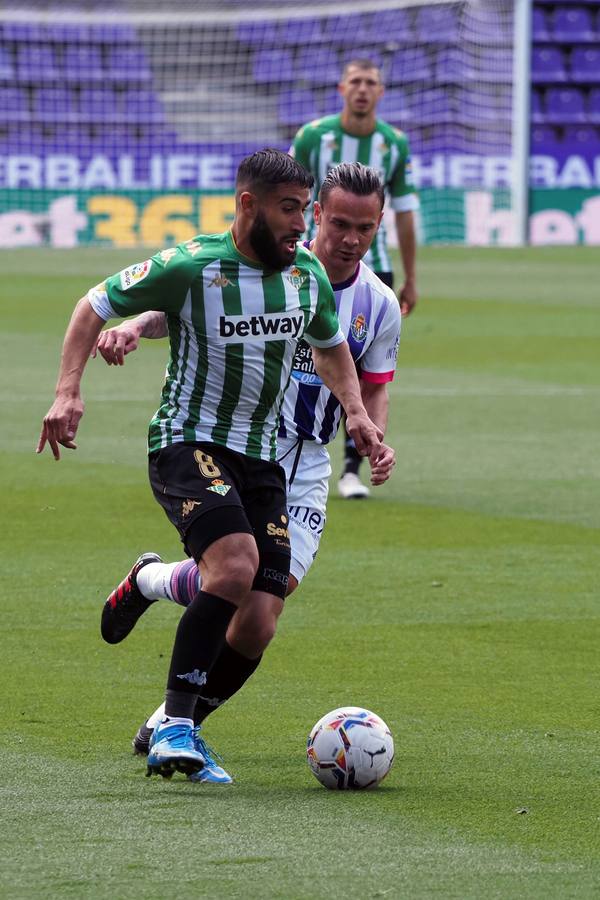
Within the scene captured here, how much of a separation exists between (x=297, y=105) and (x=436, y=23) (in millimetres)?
3380

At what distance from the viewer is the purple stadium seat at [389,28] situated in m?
35.9

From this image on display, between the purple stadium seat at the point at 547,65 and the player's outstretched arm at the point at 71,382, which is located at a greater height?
the purple stadium seat at the point at 547,65

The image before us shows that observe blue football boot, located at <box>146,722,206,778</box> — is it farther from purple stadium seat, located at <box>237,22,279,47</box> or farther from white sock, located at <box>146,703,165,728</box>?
purple stadium seat, located at <box>237,22,279,47</box>

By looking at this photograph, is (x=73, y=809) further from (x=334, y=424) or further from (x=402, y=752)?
(x=334, y=424)

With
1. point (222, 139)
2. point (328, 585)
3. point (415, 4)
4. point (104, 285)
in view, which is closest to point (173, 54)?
point (222, 139)

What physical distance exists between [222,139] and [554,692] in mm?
31576

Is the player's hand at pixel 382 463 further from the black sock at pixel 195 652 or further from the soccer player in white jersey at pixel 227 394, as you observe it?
the black sock at pixel 195 652

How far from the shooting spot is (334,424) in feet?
18.4

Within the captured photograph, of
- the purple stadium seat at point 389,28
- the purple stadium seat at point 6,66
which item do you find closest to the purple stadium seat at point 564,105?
the purple stadium seat at point 389,28

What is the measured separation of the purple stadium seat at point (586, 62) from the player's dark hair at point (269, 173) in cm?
3355

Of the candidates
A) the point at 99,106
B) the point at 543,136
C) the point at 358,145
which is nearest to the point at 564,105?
the point at 543,136

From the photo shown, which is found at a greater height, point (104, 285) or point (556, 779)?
point (104, 285)

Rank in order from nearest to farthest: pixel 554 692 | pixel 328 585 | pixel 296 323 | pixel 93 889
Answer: pixel 93 889, pixel 296 323, pixel 554 692, pixel 328 585

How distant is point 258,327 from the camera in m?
4.74
